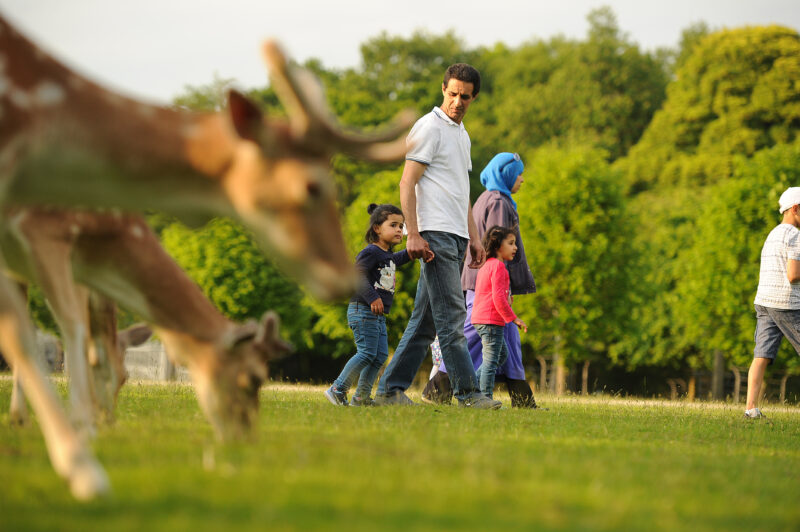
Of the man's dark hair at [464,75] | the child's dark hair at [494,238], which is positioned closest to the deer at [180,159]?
the man's dark hair at [464,75]

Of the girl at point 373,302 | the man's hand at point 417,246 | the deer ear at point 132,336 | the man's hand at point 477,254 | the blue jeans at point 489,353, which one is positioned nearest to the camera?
the deer ear at point 132,336

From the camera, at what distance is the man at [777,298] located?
34.1ft

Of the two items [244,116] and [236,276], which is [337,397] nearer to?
[244,116]

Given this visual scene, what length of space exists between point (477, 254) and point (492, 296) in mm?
700

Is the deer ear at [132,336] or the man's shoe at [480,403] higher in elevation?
the deer ear at [132,336]

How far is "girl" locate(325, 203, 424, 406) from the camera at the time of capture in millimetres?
9922

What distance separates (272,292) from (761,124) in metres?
23.2

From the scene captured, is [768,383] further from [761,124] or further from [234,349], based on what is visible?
[234,349]

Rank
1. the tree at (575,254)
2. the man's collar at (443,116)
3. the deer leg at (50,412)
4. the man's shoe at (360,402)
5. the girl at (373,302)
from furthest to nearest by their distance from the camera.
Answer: the tree at (575,254) < the girl at (373,302) < the man's shoe at (360,402) < the man's collar at (443,116) < the deer leg at (50,412)

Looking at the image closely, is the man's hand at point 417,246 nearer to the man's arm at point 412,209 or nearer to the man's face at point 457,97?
the man's arm at point 412,209

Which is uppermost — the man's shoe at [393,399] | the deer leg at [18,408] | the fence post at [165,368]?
the deer leg at [18,408]

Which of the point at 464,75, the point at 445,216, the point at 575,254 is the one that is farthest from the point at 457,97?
the point at 575,254

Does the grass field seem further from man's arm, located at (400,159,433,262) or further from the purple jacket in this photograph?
the purple jacket

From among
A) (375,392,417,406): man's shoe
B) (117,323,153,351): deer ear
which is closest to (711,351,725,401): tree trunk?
(375,392,417,406): man's shoe
